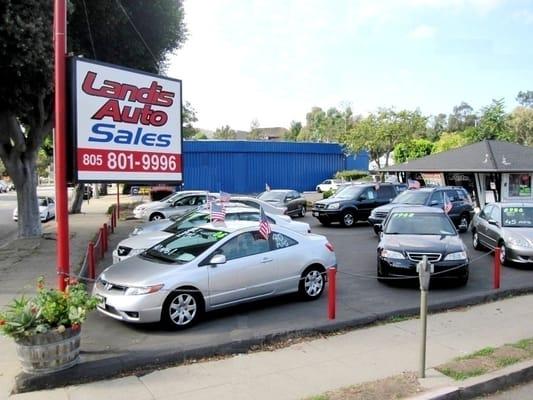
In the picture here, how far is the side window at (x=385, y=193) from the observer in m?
22.3

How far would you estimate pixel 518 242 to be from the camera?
39.7 feet

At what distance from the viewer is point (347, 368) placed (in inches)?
240

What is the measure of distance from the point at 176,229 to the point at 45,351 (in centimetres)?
702

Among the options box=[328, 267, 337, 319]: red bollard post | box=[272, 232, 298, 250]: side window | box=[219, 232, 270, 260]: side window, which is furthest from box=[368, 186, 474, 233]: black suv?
box=[328, 267, 337, 319]: red bollard post

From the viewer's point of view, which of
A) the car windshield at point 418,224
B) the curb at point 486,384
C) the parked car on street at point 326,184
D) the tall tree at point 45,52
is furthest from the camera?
the parked car on street at point 326,184

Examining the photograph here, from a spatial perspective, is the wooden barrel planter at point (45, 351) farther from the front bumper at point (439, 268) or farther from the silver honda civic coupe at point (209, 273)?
the front bumper at point (439, 268)

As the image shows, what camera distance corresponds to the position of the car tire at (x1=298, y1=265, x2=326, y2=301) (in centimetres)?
901

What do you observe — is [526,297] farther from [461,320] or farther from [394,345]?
[394,345]

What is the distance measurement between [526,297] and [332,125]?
74187 mm

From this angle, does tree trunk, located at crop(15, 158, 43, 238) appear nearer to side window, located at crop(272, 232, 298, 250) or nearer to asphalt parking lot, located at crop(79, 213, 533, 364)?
asphalt parking lot, located at crop(79, 213, 533, 364)

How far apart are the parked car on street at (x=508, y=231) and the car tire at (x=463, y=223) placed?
430cm

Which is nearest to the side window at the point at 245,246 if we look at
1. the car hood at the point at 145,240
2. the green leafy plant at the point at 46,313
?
the green leafy plant at the point at 46,313

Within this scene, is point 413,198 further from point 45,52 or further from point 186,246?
point 45,52

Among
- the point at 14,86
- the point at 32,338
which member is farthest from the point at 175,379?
the point at 14,86
